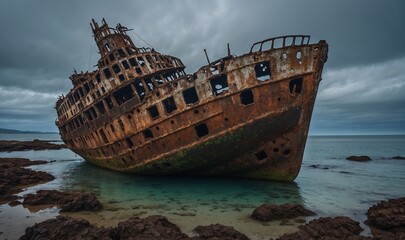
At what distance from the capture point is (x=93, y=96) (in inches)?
547

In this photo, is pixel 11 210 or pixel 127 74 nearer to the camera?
pixel 11 210

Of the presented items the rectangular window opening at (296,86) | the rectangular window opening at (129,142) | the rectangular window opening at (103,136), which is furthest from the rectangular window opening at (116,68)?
the rectangular window opening at (296,86)

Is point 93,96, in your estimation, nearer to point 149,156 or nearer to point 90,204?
point 149,156

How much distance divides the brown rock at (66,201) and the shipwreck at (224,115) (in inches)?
149

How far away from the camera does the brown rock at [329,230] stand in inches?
213

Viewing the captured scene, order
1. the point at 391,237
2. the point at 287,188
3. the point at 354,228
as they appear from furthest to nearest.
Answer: the point at 287,188
the point at 354,228
the point at 391,237

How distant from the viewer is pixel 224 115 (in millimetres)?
10055

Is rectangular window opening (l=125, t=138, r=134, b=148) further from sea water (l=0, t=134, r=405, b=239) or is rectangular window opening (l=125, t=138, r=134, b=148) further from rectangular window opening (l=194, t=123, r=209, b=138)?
rectangular window opening (l=194, t=123, r=209, b=138)

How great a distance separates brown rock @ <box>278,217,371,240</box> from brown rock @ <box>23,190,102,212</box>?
572 cm

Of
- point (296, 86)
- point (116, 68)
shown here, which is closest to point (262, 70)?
point (296, 86)

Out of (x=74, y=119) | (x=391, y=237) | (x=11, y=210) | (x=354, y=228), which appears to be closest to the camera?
(x=391, y=237)

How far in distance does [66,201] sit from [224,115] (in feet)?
20.6

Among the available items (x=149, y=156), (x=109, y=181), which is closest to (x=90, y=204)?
(x=149, y=156)

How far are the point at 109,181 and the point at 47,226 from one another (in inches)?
312
